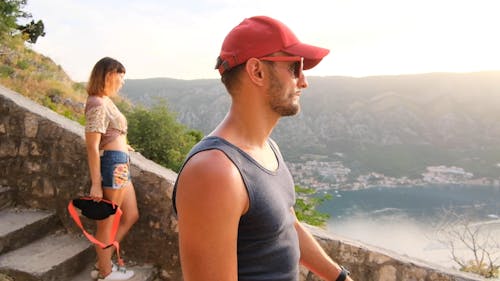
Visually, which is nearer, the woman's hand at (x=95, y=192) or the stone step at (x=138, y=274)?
the woman's hand at (x=95, y=192)

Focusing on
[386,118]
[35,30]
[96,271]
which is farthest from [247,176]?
[386,118]

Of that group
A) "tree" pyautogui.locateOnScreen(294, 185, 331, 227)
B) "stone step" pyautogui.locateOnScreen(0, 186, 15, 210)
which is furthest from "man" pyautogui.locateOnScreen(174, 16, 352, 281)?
"tree" pyautogui.locateOnScreen(294, 185, 331, 227)

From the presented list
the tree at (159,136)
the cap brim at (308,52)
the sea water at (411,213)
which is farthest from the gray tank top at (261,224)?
the sea water at (411,213)

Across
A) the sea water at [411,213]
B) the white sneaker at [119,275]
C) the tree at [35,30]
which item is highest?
the tree at [35,30]

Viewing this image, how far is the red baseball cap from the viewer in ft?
4.22

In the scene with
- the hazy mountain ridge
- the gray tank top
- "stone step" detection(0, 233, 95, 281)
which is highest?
the gray tank top

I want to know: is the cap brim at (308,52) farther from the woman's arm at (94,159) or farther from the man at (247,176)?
the woman's arm at (94,159)

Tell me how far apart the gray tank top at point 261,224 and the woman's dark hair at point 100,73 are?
2146mm

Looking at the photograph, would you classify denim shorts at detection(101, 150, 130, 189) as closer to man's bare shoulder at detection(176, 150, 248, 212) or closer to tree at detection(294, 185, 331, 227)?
man's bare shoulder at detection(176, 150, 248, 212)

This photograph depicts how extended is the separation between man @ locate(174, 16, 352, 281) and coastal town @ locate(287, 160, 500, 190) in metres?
79.7

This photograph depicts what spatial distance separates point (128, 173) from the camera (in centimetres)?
316

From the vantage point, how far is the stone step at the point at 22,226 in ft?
10.7

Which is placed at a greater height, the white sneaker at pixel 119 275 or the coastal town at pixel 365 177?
the white sneaker at pixel 119 275

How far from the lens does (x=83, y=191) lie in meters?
3.51
